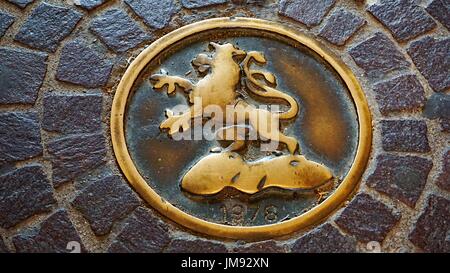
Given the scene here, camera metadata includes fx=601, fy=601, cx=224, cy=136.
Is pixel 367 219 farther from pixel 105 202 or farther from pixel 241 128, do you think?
pixel 105 202

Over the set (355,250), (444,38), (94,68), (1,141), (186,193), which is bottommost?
(355,250)

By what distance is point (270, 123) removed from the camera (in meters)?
1.87

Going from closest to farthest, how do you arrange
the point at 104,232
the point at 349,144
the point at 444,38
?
1. the point at 104,232
2. the point at 349,144
3. the point at 444,38

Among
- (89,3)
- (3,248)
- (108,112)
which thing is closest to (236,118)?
(108,112)

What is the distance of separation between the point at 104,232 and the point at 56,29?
0.70m

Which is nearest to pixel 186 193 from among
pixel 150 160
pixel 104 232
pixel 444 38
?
pixel 150 160

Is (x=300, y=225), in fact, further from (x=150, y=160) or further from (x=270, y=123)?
(x=150, y=160)

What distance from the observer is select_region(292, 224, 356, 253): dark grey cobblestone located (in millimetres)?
1713

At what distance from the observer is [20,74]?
1878 mm

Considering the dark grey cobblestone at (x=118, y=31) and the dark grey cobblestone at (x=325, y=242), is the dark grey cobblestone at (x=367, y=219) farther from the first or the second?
the dark grey cobblestone at (x=118, y=31)

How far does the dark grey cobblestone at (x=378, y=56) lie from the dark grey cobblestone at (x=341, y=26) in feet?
0.18

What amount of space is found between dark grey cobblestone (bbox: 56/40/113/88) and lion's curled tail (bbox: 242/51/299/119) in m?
0.44

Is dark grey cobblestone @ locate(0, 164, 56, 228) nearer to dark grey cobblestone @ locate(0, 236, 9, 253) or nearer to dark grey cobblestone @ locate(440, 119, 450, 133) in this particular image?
dark grey cobblestone @ locate(0, 236, 9, 253)

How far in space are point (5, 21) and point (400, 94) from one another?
1.29 metres
